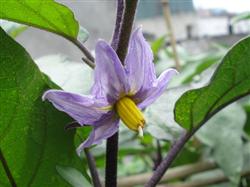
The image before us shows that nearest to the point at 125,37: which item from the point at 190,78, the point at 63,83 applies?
the point at 63,83

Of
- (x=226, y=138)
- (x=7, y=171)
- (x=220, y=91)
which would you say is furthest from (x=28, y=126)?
(x=226, y=138)

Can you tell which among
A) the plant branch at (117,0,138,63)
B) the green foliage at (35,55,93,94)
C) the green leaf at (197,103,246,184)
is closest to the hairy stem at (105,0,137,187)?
the plant branch at (117,0,138,63)

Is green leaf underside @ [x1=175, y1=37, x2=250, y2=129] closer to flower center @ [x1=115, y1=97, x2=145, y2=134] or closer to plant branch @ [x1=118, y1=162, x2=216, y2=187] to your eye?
flower center @ [x1=115, y1=97, x2=145, y2=134]

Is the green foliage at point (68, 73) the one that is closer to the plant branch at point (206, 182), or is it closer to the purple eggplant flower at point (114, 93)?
the purple eggplant flower at point (114, 93)

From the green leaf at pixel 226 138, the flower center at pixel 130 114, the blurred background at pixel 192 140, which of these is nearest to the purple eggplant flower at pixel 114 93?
the flower center at pixel 130 114

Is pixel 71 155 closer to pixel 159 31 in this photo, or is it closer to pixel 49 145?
pixel 49 145

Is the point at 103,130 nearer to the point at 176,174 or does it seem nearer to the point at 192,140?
the point at 176,174
